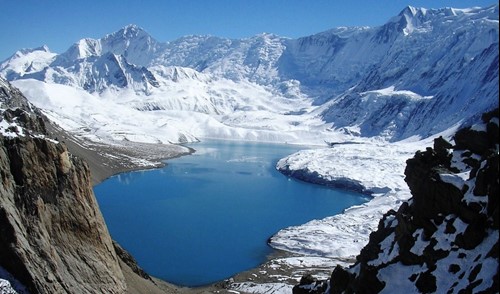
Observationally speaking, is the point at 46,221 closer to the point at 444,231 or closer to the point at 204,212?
the point at 444,231

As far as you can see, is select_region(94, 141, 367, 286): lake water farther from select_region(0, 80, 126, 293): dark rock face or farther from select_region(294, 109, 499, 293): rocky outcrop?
select_region(294, 109, 499, 293): rocky outcrop

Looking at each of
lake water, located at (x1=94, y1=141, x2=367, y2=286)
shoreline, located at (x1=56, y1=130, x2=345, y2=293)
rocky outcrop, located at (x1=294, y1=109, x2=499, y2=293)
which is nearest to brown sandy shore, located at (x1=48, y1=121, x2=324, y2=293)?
shoreline, located at (x1=56, y1=130, x2=345, y2=293)

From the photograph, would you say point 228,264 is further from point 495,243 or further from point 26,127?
point 495,243

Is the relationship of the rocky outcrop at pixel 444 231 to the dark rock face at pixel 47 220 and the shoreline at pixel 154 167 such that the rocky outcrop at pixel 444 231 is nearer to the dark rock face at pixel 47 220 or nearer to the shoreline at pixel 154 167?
the dark rock face at pixel 47 220

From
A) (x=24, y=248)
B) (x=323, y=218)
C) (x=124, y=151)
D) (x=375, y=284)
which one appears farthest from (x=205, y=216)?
(x=124, y=151)

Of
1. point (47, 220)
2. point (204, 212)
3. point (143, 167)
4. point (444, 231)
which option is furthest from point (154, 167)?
point (444, 231)

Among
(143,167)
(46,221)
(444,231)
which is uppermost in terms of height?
(444,231)
